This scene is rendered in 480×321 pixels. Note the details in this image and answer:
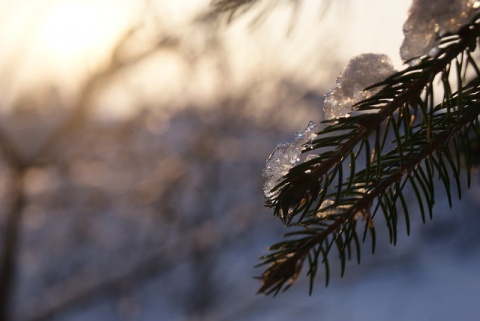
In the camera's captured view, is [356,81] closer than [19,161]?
Yes

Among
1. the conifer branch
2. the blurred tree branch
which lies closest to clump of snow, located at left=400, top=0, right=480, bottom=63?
the conifer branch

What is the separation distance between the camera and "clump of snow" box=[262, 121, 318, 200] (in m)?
0.42

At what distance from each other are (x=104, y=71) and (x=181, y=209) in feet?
6.26

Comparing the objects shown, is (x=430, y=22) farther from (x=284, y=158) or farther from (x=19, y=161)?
(x=19, y=161)

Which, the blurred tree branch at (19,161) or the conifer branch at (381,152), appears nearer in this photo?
the conifer branch at (381,152)

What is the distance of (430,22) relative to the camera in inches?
13.8

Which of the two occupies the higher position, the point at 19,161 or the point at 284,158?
the point at 19,161

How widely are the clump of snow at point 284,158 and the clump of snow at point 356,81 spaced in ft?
0.07

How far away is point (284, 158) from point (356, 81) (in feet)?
0.26

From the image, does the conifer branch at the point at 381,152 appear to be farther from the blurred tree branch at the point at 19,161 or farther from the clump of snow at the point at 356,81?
the blurred tree branch at the point at 19,161

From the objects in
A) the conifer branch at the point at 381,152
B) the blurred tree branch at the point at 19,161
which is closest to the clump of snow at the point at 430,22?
the conifer branch at the point at 381,152

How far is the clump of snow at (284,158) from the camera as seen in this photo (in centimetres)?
42

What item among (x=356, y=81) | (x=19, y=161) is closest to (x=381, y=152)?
(x=356, y=81)

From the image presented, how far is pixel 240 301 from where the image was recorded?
508 centimetres
